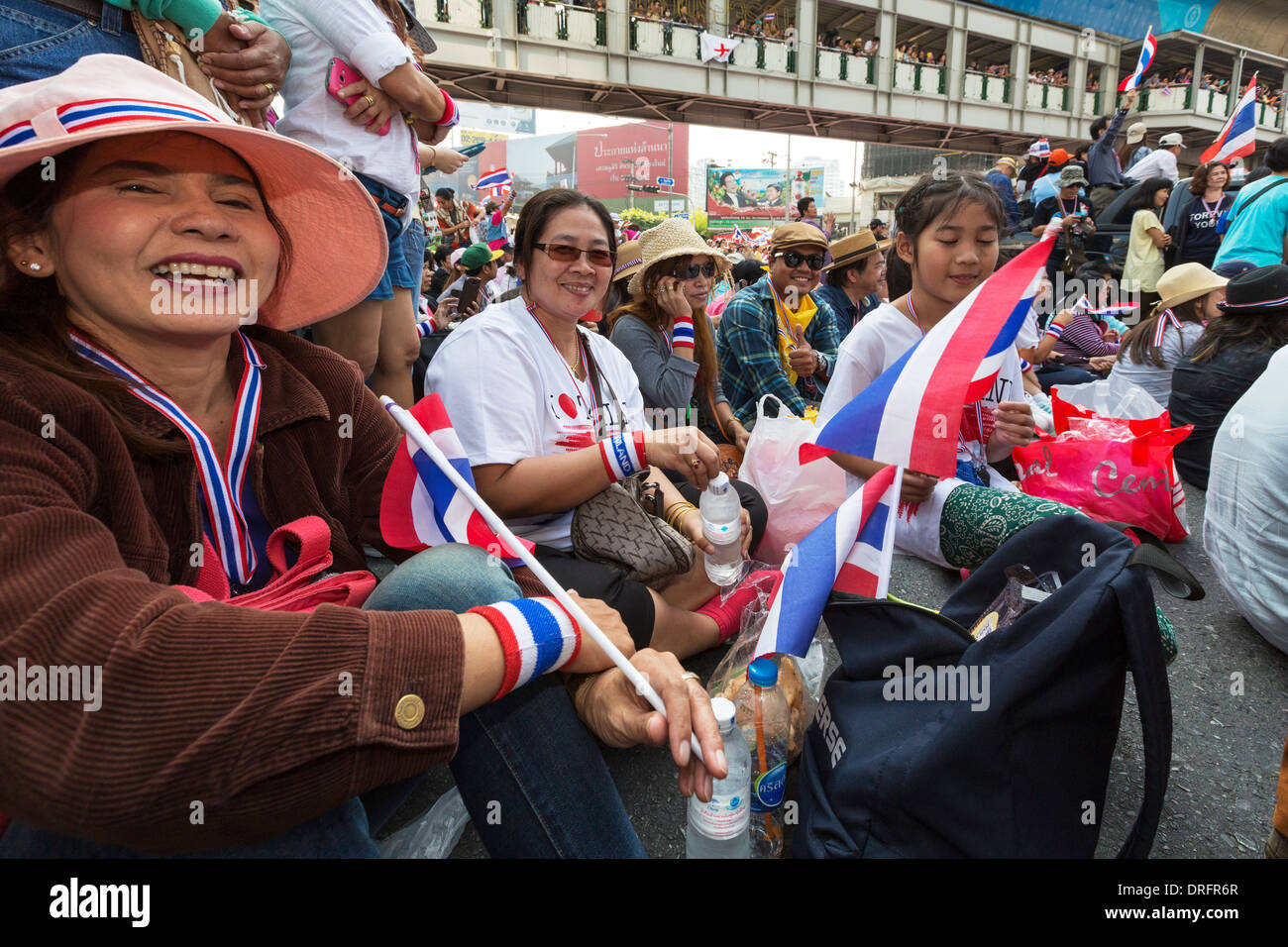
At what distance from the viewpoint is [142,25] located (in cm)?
178

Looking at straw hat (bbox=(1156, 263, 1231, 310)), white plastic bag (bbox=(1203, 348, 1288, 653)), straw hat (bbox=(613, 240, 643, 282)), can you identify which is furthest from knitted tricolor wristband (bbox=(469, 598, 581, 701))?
straw hat (bbox=(1156, 263, 1231, 310))

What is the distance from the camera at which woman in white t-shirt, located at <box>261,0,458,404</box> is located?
2.22 metres

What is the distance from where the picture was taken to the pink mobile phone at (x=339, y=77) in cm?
226

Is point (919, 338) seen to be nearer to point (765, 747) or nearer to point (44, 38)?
point (765, 747)

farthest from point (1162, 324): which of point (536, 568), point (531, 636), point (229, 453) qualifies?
point (229, 453)

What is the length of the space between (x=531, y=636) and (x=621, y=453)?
112 centimetres

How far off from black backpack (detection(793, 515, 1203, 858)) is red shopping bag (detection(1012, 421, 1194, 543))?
203 centimetres

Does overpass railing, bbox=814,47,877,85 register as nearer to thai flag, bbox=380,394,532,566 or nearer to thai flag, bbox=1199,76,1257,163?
thai flag, bbox=1199,76,1257,163

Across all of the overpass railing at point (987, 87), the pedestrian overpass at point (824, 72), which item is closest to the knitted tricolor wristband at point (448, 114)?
the pedestrian overpass at point (824, 72)

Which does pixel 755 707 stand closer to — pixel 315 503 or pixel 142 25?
pixel 315 503

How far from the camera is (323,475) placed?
145 cm

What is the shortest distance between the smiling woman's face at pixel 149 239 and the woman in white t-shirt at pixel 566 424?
2.93ft
